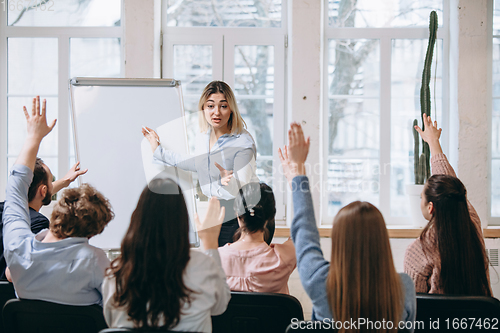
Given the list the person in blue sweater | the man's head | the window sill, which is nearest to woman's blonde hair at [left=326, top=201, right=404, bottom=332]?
the person in blue sweater

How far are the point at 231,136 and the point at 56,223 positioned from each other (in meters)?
1.14

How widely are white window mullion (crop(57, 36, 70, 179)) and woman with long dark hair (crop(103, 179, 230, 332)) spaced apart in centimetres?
225

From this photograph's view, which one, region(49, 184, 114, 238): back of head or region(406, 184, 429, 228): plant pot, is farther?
region(406, 184, 429, 228): plant pot

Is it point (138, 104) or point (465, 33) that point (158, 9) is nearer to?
point (138, 104)

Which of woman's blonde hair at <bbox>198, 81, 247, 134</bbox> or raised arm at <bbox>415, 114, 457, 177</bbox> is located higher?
woman's blonde hair at <bbox>198, 81, 247, 134</bbox>

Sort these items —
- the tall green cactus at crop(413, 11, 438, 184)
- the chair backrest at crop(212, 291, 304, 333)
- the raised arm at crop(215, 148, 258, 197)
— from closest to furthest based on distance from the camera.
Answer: the chair backrest at crop(212, 291, 304, 333)
the raised arm at crop(215, 148, 258, 197)
the tall green cactus at crop(413, 11, 438, 184)

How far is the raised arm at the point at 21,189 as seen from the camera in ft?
4.17

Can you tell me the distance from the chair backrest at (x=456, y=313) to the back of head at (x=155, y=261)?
0.76m

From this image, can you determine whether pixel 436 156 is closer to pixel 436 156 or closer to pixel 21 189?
pixel 436 156

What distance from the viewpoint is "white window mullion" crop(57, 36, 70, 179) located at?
3.04 m

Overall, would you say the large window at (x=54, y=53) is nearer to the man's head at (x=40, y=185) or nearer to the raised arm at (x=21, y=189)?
the man's head at (x=40, y=185)

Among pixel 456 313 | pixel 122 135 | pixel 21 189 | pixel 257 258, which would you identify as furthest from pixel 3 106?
pixel 456 313

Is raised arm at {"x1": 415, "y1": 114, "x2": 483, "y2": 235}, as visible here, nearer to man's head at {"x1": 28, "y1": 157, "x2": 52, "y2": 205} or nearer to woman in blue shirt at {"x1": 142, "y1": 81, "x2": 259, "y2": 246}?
woman in blue shirt at {"x1": 142, "y1": 81, "x2": 259, "y2": 246}

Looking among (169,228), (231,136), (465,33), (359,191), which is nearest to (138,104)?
(231,136)
